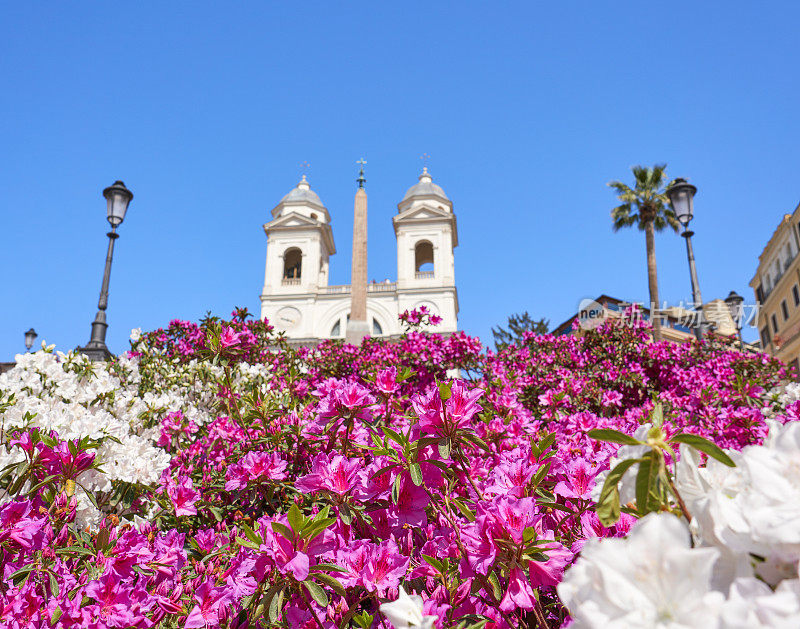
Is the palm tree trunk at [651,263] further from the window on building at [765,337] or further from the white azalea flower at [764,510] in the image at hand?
the window on building at [765,337]

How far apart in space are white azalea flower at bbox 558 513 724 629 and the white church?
38.8 meters

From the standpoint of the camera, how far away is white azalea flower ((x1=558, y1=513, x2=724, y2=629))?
0.70 meters

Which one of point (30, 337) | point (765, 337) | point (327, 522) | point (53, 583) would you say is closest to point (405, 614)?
point (327, 522)

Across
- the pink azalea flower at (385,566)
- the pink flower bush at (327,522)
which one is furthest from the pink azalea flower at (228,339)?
the pink azalea flower at (385,566)

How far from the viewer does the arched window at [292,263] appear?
4450cm

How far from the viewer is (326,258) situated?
47.8 m

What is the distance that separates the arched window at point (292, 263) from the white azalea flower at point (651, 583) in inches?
Result: 1748

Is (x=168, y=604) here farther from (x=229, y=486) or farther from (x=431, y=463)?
(x=431, y=463)

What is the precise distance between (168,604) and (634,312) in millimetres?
7742

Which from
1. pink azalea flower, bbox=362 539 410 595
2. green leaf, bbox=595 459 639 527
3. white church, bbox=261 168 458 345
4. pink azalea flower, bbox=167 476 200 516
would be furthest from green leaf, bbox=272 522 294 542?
white church, bbox=261 168 458 345

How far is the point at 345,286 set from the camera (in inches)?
1679

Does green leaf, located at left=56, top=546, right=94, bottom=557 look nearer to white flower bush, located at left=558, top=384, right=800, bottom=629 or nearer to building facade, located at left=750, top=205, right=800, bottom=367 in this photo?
white flower bush, located at left=558, top=384, right=800, bottom=629

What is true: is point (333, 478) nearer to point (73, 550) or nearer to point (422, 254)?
point (73, 550)

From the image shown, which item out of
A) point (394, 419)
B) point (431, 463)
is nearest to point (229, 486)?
point (431, 463)
